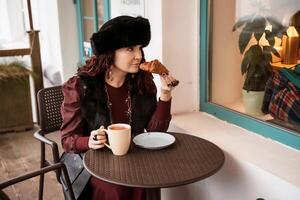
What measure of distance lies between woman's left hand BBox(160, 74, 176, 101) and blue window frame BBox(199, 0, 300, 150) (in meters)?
0.40

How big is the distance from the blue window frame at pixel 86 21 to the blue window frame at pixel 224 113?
1.55 meters

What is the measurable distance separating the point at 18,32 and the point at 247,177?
4.77m

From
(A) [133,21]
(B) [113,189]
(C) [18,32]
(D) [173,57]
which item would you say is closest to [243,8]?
(D) [173,57]

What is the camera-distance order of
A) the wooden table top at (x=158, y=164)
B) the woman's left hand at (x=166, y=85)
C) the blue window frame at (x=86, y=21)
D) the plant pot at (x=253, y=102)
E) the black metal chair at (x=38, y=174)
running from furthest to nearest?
the blue window frame at (x=86, y=21), the plant pot at (x=253, y=102), the woman's left hand at (x=166, y=85), the black metal chair at (x=38, y=174), the wooden table top at (x=158, y=164)

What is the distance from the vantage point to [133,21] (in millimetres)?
1521

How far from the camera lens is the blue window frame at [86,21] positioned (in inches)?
134

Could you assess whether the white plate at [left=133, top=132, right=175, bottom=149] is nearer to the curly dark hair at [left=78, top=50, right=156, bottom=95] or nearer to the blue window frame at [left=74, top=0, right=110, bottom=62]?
the curly dark hair at [left=78, top=50, right=156, bottom=95]

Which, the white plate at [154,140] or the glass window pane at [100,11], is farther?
the glass window pane at [100,11]

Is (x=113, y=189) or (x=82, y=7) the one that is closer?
(x=113, y=189)

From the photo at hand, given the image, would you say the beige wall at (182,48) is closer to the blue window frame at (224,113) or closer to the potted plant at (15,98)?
the blue window frame at (224,113)

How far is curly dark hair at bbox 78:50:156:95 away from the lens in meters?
1.60

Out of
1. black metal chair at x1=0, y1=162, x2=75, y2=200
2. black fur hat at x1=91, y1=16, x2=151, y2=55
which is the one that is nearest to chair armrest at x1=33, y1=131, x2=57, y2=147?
black metal chair at x1=0, y1=162, x2=75, y2=200

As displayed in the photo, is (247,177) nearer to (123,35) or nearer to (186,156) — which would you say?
(186,156)

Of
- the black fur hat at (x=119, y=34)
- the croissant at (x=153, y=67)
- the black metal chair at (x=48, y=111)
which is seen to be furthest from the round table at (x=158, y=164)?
the black metal chair at (x=48, y=111)
